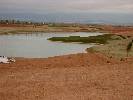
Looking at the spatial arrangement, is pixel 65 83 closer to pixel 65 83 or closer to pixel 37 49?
pixel 65 83

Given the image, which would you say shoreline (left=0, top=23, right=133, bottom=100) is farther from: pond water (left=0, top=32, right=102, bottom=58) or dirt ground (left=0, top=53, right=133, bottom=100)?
pond water (left=0, top=32, right=102, bottom=58)

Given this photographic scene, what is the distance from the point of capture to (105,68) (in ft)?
71.0

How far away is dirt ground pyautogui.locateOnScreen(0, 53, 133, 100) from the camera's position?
14305mm

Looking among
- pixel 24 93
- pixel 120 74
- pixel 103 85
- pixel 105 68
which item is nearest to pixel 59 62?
pixel 105 68

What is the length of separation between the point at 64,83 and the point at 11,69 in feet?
18.0

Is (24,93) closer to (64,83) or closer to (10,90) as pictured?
(10,90)

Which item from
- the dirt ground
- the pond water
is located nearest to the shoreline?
the dirt ground

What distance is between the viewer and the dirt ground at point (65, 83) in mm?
14305

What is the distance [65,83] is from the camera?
656 inches

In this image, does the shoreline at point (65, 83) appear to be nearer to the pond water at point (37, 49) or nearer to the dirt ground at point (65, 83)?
the dirt ground at point (65, 83)

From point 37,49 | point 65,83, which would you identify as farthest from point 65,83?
point 37,49

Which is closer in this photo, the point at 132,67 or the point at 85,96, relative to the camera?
the point at 85,96

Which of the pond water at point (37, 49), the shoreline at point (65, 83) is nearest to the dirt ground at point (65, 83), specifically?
the shoreline at point (65, 83)

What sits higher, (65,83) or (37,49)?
(65,83)
